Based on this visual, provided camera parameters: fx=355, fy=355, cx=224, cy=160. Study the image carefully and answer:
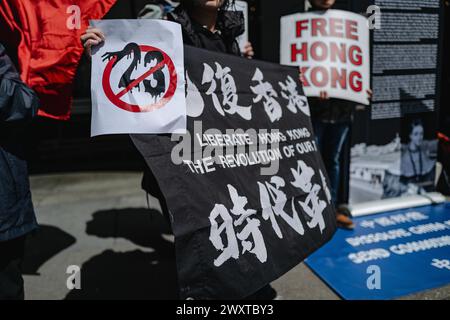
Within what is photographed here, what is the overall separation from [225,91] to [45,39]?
1113 mm

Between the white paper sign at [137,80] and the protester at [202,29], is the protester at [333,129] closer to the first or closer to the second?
the protester at [202,29]

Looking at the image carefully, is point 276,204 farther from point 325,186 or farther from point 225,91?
point 225,91

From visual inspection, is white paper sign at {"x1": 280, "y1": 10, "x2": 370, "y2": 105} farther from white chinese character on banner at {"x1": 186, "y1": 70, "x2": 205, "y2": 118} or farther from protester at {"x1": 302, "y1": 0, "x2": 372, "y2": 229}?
white chinese character on banner at {"x1": 186, "y1": 70, "x2": 205, "y2": 118}

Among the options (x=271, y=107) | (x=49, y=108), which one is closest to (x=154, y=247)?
(x=49, y=108)

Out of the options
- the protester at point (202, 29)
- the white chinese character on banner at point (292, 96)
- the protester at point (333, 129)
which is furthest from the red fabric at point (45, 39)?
the protester at point (333, 129)

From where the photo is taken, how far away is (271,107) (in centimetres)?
213

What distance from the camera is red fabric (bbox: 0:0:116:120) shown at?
2.03 meters

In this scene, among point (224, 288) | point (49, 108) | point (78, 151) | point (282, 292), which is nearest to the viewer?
point (224, 288)

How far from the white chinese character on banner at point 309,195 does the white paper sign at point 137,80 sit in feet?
2.68

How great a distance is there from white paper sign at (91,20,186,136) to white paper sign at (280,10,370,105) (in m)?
1.61

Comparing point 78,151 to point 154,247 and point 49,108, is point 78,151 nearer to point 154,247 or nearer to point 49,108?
point 154,247

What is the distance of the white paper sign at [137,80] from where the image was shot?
1589mm

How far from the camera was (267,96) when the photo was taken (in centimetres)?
213

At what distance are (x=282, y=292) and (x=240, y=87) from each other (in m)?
1.52
